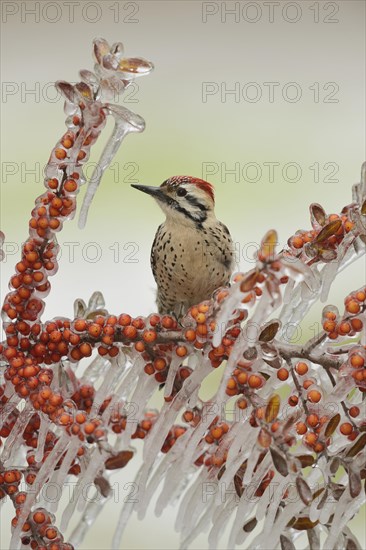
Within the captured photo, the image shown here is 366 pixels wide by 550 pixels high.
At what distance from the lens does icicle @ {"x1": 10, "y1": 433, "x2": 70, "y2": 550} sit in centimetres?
75

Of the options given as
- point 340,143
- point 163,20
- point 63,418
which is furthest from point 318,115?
point 63,418

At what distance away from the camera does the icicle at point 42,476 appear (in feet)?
2.47

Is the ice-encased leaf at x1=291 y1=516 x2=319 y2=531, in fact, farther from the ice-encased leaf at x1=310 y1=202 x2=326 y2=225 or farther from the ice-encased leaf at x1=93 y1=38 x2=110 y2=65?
the ice-encased leaf at x1=93 y1=38 x2=110 y2=65

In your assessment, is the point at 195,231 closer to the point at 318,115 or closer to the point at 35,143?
the point at 35,143

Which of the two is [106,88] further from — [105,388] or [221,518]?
[221,518]

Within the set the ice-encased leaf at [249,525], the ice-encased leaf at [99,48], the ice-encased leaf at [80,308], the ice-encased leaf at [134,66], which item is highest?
the ice-encased leaf at [99,48]

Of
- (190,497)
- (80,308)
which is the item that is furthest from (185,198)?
(190,497)

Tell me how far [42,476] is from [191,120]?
1.10 m

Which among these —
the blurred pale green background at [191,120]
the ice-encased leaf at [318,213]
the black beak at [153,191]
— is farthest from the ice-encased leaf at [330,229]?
the blurred pale green background at [191,120]

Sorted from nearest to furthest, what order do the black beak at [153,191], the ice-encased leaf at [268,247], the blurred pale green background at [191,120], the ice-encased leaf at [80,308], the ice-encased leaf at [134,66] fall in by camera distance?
the ice-encased leaf at [268,247] → the ice-encased leaf at [134,66] → the ice-encased leaf at [80,308] → the black beak at [153,191] → the blurred pale green background at [191,120]

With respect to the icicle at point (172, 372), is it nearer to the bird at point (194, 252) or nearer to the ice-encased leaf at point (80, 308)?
the ice-encased leaf at point (80, 308)

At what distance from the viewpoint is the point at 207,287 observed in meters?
1.21

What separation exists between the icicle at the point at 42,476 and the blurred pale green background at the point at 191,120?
80cm

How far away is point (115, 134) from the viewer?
29.9 inches
